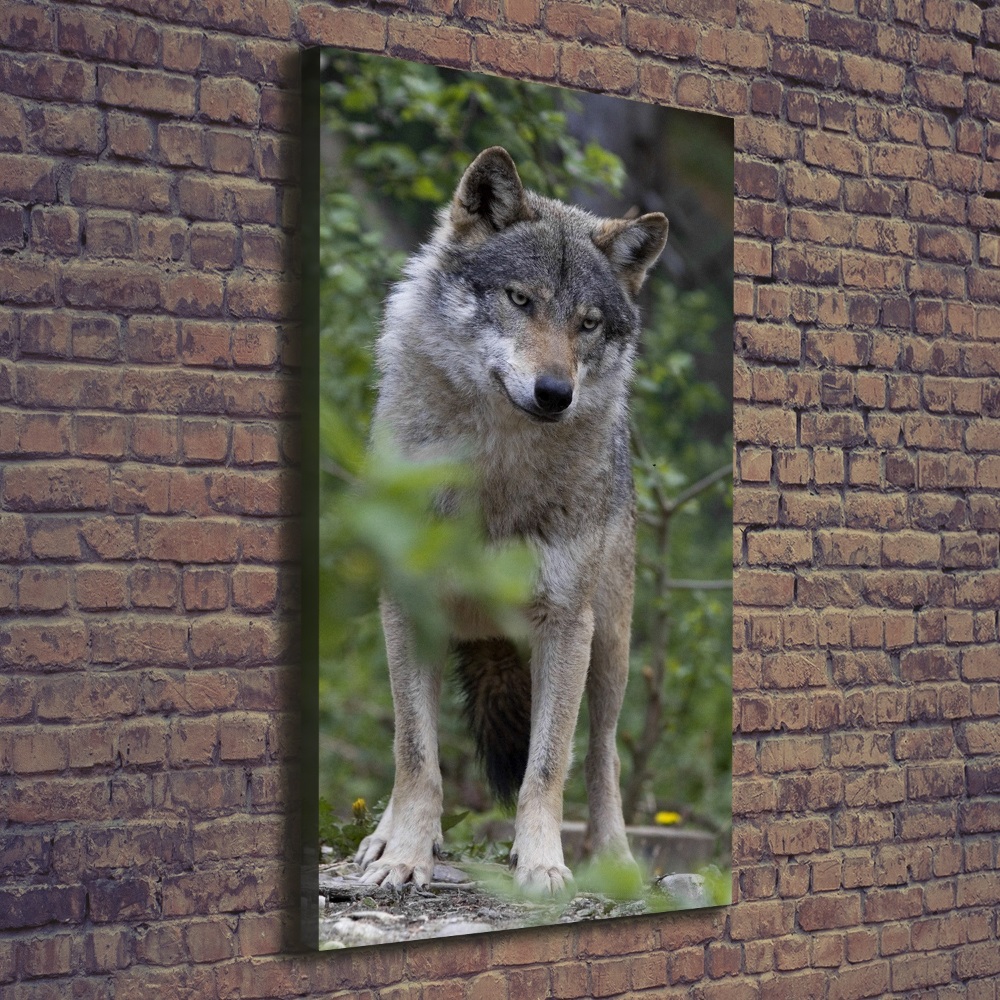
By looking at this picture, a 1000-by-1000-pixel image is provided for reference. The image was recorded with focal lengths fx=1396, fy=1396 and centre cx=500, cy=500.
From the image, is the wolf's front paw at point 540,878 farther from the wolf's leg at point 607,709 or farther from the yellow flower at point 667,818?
the yellow flower at point 667,818

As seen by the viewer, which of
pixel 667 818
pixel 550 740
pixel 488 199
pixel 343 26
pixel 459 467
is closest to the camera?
pixel 459 467

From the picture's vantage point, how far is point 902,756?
3.33 m

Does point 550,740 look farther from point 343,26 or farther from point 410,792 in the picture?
point 343,26

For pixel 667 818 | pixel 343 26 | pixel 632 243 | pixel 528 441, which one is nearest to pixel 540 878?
pixel 667 818

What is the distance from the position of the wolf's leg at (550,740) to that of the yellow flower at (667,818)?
13.2 inches

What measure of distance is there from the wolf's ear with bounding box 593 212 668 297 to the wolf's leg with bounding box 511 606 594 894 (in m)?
0.71

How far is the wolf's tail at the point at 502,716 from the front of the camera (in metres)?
2.84

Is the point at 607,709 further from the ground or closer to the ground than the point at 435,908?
further from the ground

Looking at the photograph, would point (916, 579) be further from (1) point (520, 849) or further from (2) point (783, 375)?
(1) point (520, 849)

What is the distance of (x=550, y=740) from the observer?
113 inches

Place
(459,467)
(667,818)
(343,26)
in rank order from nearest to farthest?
(459,467), (343,26), (667,818)

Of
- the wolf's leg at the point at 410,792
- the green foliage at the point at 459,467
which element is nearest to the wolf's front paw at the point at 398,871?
the wolf's leg at the point at 410,792

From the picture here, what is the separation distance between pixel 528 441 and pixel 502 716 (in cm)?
58

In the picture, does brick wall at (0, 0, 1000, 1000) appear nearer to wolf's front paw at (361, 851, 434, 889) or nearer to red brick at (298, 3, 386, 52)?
red brick at (298, 3, 386, 52)
